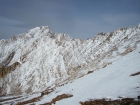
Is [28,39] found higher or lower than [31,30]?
lower

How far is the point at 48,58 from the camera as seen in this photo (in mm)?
92125

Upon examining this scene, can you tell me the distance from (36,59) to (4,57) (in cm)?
2941

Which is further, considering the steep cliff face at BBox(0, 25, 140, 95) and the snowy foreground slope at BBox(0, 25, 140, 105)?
the steep cliff face at BBox(0, 25, 140, 95)

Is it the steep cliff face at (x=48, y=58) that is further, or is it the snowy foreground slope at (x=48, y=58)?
the steep cliff face at (x=48, y=58)

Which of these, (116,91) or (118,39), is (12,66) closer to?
(118,39)

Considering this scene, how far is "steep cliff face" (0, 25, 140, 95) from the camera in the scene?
251 ft

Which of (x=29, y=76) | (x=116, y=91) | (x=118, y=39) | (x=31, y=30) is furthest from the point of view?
(x=31, y=30)

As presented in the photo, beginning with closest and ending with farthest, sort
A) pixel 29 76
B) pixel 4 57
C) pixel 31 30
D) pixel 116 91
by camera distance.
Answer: pixel 116 91, pixel 29 76, pixel 4 57, pixel 31 30

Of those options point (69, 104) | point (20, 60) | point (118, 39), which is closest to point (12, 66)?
point (20, 60)

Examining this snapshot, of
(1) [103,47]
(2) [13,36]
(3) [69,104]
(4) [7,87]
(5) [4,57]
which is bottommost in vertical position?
(3) [69,104]

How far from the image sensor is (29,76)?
87.5 metres

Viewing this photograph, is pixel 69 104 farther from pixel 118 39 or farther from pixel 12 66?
pixel 12 66

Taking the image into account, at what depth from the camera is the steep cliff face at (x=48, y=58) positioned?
76.4m

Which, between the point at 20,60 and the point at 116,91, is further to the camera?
the point at 20,60
